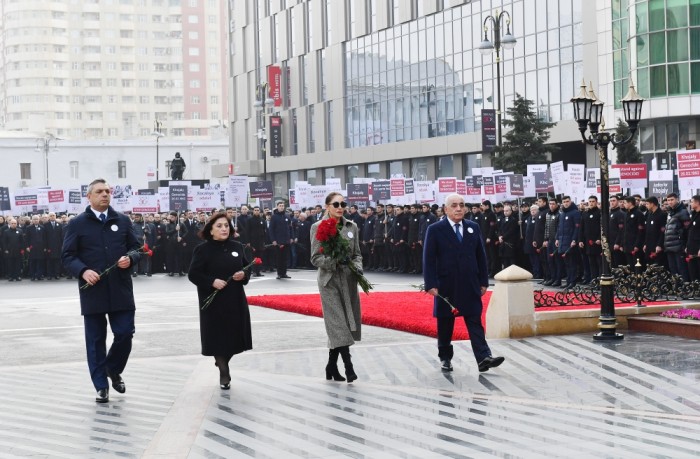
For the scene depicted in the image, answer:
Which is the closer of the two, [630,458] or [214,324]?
[630,458]

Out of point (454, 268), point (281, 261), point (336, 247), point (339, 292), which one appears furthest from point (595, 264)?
point (336, 247)

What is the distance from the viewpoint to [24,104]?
6142 inches

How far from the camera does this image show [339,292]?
12.0m

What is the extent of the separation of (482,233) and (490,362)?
18.0 m

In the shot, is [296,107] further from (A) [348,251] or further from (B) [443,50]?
(A) [348,251]

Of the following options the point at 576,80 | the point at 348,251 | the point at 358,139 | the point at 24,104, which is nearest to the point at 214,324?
the point at 348,251

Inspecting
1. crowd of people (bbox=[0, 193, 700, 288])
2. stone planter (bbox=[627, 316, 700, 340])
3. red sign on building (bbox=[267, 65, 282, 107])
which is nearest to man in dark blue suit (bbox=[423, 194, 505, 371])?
stone planter (bbox=[627, 316, 700, 340])

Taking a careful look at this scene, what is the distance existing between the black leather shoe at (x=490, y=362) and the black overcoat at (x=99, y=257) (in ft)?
11.4

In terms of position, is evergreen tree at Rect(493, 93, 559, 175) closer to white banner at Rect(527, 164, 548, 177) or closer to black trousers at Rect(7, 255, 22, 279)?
white banner at Rect(527, 164, 548, 177)

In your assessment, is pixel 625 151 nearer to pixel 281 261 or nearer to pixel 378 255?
pixel 378 255

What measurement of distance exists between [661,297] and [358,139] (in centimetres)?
5651

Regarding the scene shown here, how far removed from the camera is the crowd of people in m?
23.0

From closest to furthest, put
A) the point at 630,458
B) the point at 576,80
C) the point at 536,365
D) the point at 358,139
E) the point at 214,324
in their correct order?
1. the point at 630,458
2. the point at 214,324
3. the point at 536,365
4. the point at 576,80
5. the point at 358,139

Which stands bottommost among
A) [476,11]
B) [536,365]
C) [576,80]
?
[536,365]
